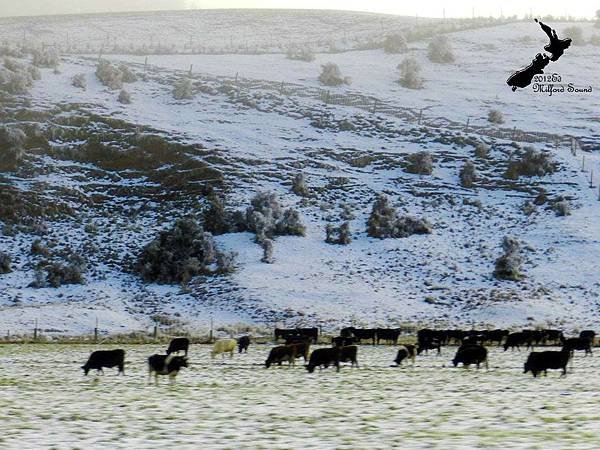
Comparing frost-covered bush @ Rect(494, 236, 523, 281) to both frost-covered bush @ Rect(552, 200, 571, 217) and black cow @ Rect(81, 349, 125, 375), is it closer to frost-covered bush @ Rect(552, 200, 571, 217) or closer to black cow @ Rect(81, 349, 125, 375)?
frost-covered bush @ Rect(552, 200, 571, 217)

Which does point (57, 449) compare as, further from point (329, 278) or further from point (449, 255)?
point (449, 255)

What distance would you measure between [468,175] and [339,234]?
1797 cm

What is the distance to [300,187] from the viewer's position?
224 feet

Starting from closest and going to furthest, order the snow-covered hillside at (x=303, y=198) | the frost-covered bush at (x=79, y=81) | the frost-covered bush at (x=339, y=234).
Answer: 1. the snow-covered hillside at (x=303, y=198)
2. the frost-covered bush at (x=339, y=234)
3. the frost-covered bush at (x=79, y=81)

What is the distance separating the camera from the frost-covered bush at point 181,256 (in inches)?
2159

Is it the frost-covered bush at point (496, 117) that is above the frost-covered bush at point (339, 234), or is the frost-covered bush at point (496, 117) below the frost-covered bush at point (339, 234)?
above

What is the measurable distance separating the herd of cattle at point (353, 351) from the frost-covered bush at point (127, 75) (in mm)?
61052

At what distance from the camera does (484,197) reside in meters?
68.6

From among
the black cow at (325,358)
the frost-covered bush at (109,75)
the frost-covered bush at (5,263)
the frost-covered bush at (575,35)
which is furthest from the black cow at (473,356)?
the frost-covered bush at (575,35)

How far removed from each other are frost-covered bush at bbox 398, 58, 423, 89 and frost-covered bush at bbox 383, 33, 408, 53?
1368cm

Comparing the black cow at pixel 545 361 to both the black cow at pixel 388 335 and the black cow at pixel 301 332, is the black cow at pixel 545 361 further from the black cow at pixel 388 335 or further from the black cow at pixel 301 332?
the black cow at pixel 301 332

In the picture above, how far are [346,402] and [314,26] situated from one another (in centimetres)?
14553

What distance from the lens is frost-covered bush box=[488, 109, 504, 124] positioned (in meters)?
86.8

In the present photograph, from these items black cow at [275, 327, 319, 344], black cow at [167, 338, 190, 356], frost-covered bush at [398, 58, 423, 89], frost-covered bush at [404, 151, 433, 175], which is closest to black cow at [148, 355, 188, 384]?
black cow at [167, 338, 190, 356]
